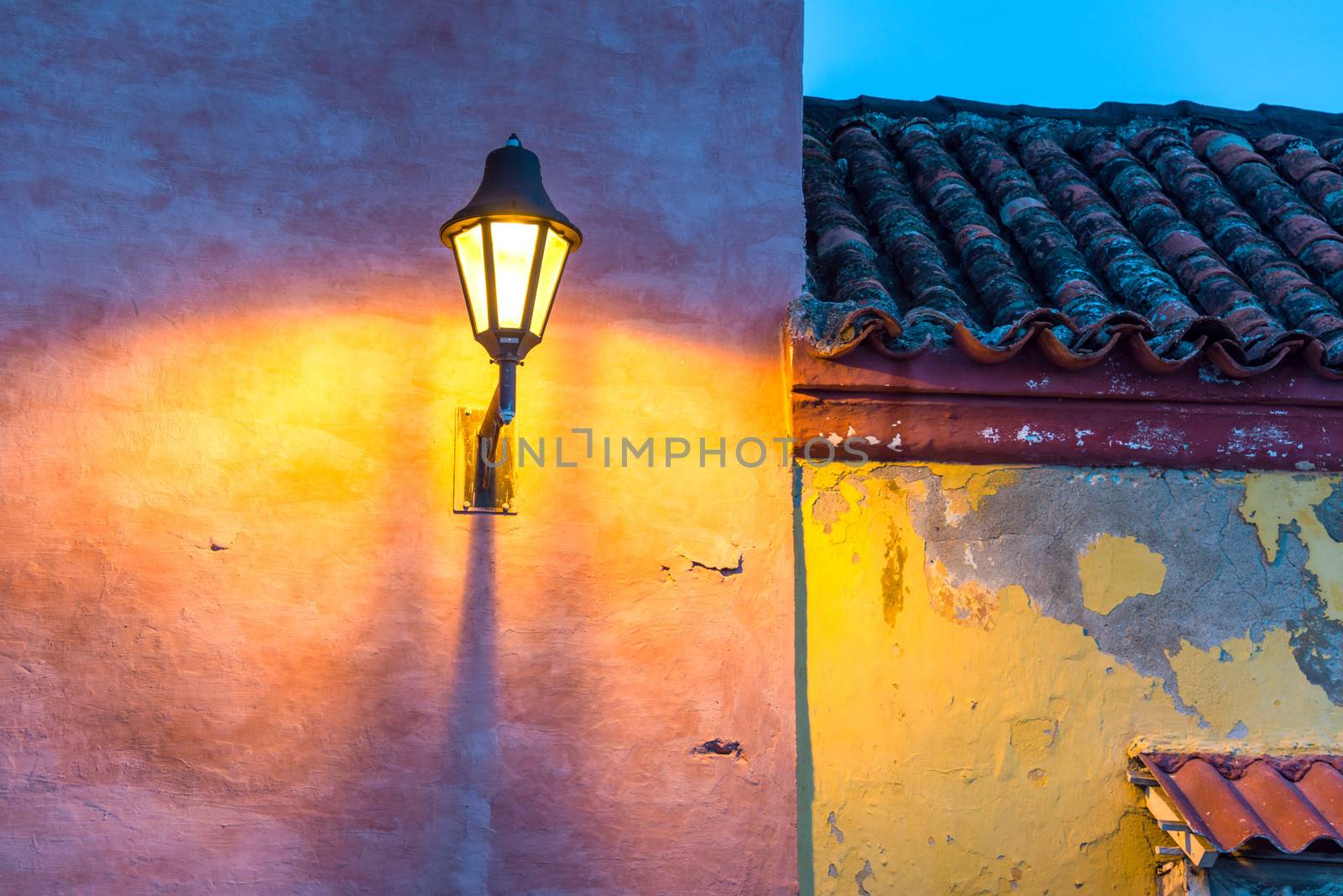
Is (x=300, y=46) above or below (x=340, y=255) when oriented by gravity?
above

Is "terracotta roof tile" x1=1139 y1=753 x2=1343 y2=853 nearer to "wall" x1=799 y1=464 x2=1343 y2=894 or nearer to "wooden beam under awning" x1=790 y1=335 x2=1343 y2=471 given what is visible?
"wall" x1=799 y1=464 x2=1343 y2=894

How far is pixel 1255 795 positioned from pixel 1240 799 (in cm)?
8

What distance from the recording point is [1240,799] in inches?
119

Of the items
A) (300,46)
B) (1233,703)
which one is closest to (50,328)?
(300,46)

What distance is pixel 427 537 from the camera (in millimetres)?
3078

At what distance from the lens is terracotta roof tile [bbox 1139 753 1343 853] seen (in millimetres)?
2877

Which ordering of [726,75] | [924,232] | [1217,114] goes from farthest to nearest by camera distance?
[1217,114]
[924,232]
[726,75]

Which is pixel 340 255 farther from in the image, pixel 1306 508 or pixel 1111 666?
pixel 1306 508

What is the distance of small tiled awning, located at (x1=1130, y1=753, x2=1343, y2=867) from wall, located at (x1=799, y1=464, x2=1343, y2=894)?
65mm

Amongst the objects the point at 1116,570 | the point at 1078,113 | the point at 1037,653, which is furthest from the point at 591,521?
the point at 1078,113

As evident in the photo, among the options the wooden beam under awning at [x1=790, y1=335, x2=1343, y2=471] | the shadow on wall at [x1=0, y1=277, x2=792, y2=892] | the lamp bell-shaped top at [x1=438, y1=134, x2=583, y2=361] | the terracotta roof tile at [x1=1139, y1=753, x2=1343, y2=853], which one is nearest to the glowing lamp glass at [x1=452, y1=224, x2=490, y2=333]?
the lamp bell-shaped top at [x1=438, y1=134, x2=583, y2=361]

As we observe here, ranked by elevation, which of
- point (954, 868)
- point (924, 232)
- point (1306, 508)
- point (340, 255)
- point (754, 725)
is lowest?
point (954, 868)

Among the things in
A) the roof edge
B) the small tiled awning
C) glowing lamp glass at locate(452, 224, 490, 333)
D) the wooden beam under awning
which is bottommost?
the small tiled awning

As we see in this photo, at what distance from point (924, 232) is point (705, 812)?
7.77 feet
